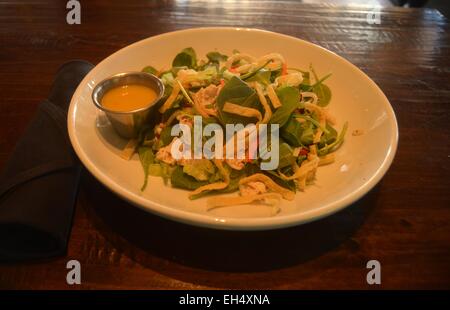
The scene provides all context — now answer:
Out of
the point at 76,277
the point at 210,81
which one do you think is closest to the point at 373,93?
the point at 210,81

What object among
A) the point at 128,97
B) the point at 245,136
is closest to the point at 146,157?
the point at 128,97

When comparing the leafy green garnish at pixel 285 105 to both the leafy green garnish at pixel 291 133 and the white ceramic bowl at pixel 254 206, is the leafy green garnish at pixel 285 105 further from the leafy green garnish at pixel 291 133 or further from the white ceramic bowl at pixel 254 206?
the white ceramic bowl at pixel 254 206

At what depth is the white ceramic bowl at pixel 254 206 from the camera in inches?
52.8

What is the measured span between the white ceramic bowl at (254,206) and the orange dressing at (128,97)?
0.10 metres

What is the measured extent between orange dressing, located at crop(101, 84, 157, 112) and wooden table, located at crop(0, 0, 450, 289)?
1.39ft

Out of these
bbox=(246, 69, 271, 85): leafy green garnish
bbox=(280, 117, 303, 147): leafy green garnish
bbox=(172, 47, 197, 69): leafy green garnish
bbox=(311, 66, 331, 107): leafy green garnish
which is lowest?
bbox=(280, 117, 303, 147): leafy green garnish

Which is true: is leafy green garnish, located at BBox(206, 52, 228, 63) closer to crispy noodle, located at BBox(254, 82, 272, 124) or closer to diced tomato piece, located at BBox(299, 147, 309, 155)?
crispy noodle, located at BBox(254, 82, 272, 124)

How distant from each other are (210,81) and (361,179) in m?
0.94

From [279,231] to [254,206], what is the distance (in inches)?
5.8

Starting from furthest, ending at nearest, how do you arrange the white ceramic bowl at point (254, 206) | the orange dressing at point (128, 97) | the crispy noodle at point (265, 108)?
the orange dressing at point (128, 97), the crispy noodle at point (265, 108), the white ceramic bowl at point (254, 206)

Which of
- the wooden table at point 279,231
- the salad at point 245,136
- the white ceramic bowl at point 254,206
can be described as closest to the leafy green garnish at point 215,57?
the white ceramic bowl at point 254,206

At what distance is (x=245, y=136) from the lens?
166cm

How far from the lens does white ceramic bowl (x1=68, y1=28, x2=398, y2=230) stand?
4.40 ft

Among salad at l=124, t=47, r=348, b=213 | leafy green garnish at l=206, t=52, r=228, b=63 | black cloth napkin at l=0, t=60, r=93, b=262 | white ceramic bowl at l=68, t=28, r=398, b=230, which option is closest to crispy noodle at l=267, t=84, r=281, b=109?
salad at l=124, t=47, r=348, b=213
